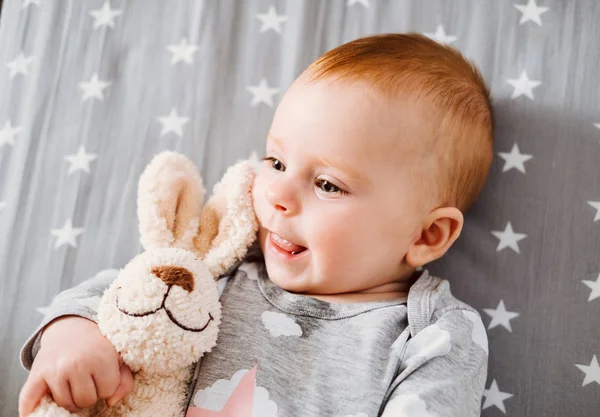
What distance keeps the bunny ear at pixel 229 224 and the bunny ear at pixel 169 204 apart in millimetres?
21

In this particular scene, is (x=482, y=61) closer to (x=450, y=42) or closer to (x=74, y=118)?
(x=450, y=42)

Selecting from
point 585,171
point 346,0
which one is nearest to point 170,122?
point 346,0

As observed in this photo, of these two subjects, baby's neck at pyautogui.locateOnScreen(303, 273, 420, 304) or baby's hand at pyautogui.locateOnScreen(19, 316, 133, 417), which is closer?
baby's hand at pyautogui.locateOnScreen(19, 316, 133, 417)

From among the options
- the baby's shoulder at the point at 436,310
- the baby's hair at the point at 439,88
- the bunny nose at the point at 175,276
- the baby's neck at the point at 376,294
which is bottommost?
the baby's neck at the point at 376,294

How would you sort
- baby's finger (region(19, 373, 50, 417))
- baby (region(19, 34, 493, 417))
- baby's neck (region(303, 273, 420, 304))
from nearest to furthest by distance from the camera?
baby's finger (region(19, 373, 50, 417)) → baby (region(19, 34, 493, 417)) → baby's neck (region(303, 273, 420, 304))

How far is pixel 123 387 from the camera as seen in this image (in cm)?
81

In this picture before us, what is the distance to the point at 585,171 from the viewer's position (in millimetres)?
1101

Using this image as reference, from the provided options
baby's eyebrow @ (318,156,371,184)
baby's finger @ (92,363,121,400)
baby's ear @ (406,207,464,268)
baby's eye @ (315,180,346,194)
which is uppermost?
baby's eyebrow @ (318,156,371,184)

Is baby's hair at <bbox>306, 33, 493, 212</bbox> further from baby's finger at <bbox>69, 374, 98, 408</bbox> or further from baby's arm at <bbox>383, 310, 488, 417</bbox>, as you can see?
baby's finger at <bbox>69, 374, 98, 408</bbox>

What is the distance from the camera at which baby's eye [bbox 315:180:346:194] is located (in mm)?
933

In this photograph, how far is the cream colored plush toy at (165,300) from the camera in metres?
0.81

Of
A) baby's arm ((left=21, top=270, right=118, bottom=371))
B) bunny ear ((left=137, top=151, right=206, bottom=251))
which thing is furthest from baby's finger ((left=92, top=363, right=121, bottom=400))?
bunny ear ((left=137, top=151, right=206, bottom=251))

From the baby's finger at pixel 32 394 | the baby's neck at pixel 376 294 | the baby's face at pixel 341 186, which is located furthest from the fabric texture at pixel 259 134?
the baby's finger at pixel 32 394

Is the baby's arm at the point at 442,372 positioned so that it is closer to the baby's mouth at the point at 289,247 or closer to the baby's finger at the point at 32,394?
the baby's mouth at the point at 289,247
